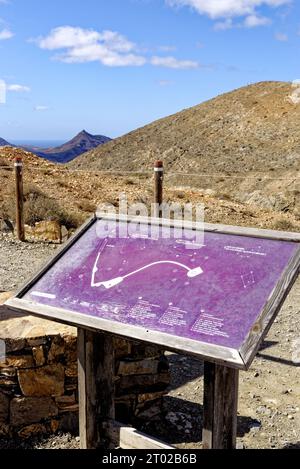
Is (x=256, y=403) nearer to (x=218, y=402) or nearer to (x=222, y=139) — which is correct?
(x=218, y=402)

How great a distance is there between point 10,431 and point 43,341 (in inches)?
26.2

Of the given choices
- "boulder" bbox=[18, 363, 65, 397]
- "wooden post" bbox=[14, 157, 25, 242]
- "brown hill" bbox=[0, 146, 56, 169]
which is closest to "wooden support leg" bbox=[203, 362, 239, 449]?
"boulder" bbox=[18, 363, 65, 397]

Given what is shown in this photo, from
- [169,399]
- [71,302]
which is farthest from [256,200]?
[71,302]

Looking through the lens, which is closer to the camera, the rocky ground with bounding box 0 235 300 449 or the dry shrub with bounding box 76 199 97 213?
the rocky ground with bounding box 0 235 300 449

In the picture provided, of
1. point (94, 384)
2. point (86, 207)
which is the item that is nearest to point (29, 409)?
point (94, 384)

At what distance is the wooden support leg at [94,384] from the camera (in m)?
2.94

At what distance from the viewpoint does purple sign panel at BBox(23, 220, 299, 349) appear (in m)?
2.37

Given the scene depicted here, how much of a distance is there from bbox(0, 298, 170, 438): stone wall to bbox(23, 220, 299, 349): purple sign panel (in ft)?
1.85

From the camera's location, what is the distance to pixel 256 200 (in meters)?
19.2

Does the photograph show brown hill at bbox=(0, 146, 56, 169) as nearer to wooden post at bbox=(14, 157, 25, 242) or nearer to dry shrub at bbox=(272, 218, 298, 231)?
wooden post at bbox=(14, 157, 25, 242)

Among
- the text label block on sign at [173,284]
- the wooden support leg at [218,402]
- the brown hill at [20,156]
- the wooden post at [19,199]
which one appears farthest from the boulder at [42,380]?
the brown hill at [20,156]

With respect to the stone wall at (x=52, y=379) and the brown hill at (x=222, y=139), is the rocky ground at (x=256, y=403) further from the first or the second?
the brown hill at (x=222, y=139)

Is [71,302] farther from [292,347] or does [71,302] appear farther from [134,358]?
[292,347]
